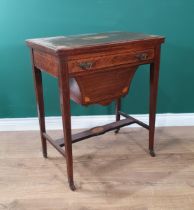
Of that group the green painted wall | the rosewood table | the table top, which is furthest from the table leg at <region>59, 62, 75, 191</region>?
the green painted wall

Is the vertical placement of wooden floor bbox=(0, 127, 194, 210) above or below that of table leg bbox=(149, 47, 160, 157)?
below

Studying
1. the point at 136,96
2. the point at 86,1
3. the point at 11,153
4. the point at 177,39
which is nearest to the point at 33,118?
the point at 11,153

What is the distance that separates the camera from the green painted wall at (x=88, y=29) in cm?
213

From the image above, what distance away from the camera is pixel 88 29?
220 cm

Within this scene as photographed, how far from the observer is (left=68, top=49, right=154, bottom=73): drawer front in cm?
148

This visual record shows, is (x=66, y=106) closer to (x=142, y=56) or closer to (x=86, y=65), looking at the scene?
(x=86, y=65)

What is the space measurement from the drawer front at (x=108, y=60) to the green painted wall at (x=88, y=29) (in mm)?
584

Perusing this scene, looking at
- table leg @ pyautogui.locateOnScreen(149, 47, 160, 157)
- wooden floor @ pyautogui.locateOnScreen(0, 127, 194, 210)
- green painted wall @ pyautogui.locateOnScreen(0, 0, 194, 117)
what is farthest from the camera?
green painted wall @ pyautogui.locateOnScreen(0, 0, 194, 117)

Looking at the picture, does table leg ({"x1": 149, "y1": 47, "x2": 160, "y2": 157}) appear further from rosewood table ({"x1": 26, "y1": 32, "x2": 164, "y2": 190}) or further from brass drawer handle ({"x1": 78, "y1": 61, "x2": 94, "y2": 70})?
brass drawer handle ({"x1": 78, "y1": 61, "x2": 94, "y2": 70})

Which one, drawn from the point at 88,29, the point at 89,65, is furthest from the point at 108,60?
the point at 88,29

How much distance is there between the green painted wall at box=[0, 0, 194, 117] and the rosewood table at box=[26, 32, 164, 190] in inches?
18.4

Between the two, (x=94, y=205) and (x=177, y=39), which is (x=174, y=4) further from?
(x=94, y=205)

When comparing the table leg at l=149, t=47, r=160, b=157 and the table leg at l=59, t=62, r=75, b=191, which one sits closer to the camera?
the table leg at l=59, t=62, r=75, b=191

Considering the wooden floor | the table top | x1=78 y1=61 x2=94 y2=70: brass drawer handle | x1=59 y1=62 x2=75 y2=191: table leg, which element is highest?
the table top
